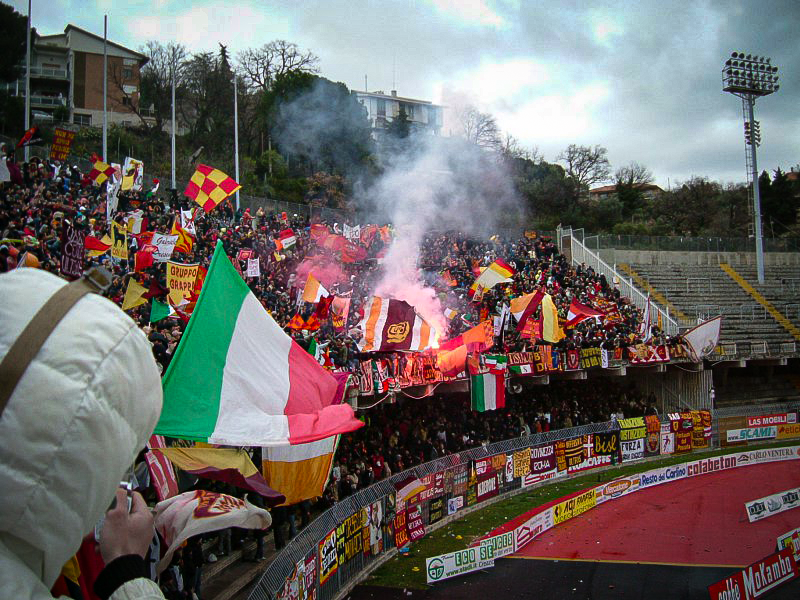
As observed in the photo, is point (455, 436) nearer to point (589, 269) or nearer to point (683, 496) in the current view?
point (683, 496)

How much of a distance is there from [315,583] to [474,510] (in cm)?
990

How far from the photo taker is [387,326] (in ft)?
61.4

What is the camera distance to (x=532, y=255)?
37.5 m

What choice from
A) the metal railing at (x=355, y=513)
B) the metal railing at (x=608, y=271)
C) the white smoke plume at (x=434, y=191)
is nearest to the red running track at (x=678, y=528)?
the metal railing at (x=355, y=513)

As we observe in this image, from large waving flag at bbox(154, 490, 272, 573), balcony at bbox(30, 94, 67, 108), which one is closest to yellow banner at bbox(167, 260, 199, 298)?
large waving flag at bbox(154, 490, 272, 573)

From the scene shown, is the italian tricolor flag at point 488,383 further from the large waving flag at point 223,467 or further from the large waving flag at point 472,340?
the large waving flag at point 223,467

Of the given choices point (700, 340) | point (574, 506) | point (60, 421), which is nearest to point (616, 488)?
point (574, 506)

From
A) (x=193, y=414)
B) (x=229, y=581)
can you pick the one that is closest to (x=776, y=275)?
(x=229, y=581)

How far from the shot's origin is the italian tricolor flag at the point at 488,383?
938 inches

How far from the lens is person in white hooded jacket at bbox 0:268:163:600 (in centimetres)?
158

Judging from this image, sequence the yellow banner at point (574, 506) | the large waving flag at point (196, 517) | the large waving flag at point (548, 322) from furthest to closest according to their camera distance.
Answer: the large waving flag at point (548, 322), the yellow banner at point (574, 506), the large waving flag at point (196, 517)

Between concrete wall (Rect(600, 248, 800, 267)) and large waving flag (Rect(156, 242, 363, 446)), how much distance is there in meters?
39.1

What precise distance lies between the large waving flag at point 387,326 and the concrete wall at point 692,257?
28.1m

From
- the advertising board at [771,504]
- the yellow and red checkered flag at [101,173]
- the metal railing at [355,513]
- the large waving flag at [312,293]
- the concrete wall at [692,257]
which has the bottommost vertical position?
the advertising board at [771,504]
